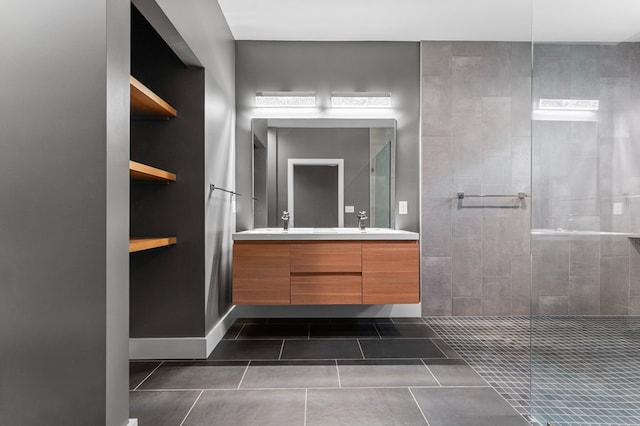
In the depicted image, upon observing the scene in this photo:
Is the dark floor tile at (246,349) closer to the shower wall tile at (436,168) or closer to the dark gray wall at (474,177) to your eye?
the dark gray wall at (474,177)

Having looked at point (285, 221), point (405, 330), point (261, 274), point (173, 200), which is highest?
point (173, 200)

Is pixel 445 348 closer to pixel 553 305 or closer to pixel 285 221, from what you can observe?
pixel 553 305

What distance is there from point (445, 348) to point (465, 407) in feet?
2.57

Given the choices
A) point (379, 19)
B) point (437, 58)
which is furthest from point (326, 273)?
point (437, 58)

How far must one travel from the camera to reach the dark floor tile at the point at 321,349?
7.71ft

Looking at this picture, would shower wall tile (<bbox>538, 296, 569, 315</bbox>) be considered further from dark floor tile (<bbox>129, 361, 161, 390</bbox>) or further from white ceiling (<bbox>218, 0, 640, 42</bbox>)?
dark floor tile (<bbox>129, 361, 161, 390</bbox>)

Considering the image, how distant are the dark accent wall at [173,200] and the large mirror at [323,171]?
1.02 metres

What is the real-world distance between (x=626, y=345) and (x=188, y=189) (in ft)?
7.70

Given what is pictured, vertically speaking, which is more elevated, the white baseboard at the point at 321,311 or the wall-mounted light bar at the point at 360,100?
the wall-mounted light bar at the point at 360,100

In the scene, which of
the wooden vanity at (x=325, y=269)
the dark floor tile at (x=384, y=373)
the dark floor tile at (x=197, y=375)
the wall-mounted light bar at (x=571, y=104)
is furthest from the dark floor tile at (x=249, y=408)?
the wall-mounted light bar at (x=571, y=104)

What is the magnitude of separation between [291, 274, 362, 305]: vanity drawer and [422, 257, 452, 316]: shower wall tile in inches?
35.2

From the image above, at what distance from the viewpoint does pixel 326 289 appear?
8.68 feet

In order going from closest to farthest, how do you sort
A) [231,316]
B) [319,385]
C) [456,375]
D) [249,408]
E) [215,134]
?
1. [249,408]
2. [319,385]
3. [456,375]
4. [215,134]
5. [231,316]

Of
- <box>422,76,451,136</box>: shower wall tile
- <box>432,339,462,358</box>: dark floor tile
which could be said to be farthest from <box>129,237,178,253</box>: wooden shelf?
<box>422,76,451,136</box>: shower wall tile
